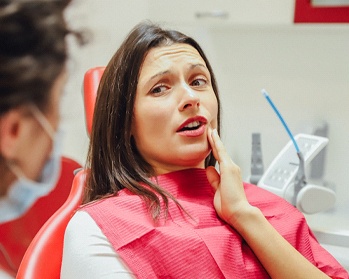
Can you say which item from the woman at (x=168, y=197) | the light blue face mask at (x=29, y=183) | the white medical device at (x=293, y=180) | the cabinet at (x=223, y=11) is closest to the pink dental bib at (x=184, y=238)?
the woman at (x=168, y=197)

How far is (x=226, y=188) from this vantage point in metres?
1.07

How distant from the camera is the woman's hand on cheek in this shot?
3.41 ft

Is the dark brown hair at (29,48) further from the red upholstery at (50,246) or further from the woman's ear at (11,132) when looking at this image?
the red upholstery at (50,246)

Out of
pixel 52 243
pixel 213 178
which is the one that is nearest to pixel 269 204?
pixel 213 178

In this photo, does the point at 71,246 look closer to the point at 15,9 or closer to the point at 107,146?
the point at 107,146

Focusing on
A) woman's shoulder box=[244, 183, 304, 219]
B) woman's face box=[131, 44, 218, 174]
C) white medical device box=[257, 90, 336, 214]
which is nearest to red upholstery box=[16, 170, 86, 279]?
woman's face box=[131, 44, 218, 174]

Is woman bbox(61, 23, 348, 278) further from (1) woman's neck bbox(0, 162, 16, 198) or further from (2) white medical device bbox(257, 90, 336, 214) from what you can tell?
(1) woman's neck bbox(0, 162, 16, 198)

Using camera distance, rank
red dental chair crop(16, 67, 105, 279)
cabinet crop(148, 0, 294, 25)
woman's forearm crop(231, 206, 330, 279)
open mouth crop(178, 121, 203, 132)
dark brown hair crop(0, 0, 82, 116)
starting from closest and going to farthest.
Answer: dark brown hair crop(0, 0, 82, 116), red dental chair crop(16, 67, 105, 279), woman's forearm crop(231, 206, 330, 279), open mouth crop(178, 121, 203, 132), cabinet crop(148, 0, 294, 25)

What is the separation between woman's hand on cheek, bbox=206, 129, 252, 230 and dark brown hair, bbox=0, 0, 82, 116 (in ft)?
2.47

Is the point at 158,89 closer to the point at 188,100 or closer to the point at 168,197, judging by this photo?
the point at 188,100

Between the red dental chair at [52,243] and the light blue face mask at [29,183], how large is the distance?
16.5 inches

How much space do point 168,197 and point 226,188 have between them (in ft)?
0.43

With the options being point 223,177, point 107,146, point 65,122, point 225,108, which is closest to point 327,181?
point 225,108

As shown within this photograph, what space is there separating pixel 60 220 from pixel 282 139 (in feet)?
4.20
